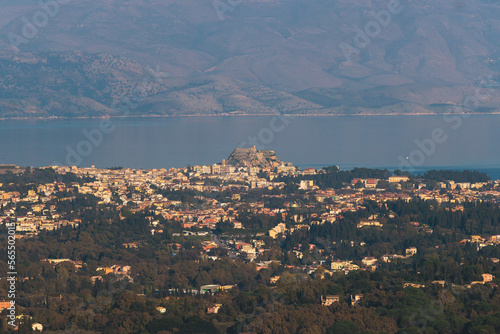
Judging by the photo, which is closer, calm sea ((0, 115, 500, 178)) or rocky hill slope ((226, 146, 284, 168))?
rocky hill slope ((226, 146, 284, 168))

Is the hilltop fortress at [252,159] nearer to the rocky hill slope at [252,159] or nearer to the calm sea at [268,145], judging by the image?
the rocky hill slope at [252,159]

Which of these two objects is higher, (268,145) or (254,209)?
(268,145)

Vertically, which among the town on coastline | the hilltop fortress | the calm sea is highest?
the calm sea

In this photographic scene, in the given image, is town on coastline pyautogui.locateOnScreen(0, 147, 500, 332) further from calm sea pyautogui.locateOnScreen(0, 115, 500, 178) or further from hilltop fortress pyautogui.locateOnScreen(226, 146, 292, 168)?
calm sea pyautogui.locateOnScreen(0, 115, 500, 178)

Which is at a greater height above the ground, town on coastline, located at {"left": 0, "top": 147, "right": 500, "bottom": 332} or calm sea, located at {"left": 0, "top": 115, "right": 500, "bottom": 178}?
calm sea, located at {"left": 0, "top": 115, "right": 500, "bottom": 178}

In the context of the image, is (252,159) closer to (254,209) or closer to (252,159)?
(252,159)

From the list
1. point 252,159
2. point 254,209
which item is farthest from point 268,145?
point 254,209

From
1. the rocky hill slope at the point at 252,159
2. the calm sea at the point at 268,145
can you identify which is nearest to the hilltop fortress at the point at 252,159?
the rocky hill slope at the point at 252,159

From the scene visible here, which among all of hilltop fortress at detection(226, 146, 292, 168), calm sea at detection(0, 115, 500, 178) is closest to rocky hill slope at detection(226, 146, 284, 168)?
hilltop fortress at detection(226, 146, 292, 168)

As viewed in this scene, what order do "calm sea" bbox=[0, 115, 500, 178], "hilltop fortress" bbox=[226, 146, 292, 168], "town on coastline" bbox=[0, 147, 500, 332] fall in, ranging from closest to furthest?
"town on coastline" bbox=[0, 147, 500, 332], "hilltop fortress" bbox=[226, 146, 292, 168], "calm sea" bbox=[0, 115, 500, 178]
